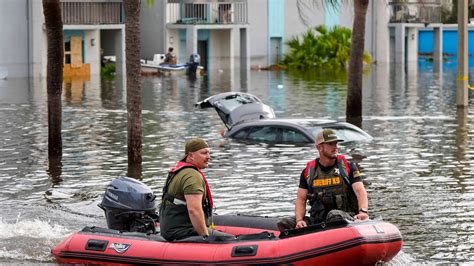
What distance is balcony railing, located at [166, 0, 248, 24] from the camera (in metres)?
69.9

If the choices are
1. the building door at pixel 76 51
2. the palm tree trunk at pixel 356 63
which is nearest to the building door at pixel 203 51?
the building door at pixel 76 51

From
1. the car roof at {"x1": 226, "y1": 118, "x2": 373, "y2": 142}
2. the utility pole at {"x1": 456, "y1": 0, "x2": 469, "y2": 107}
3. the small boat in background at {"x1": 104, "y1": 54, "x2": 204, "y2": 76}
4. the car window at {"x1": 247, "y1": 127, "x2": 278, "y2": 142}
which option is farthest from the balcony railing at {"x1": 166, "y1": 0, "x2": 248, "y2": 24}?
the car window at {"x1": 247, "y1": 127, "x2": 278, "y2": 142}

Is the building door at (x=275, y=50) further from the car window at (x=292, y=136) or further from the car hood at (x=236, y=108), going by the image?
the car window at (x=292, y=136)

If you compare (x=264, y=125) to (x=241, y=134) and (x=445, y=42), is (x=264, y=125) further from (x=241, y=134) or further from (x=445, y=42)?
(x=445, y=42)

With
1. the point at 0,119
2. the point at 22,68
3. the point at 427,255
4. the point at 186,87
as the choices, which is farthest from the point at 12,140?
the point at 22,68

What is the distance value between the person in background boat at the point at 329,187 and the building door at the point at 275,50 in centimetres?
6370

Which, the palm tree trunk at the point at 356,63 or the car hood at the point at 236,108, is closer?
the car hood at the point at 236,108

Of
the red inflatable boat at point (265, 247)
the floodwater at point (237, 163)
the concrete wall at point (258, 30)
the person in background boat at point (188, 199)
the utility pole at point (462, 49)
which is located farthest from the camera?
the concrete wall at point (258, 30)

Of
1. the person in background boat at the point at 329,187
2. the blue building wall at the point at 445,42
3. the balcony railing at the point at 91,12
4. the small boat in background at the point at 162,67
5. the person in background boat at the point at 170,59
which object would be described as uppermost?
the balcony railing at the point at 91,12

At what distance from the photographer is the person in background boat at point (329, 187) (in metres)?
14.0

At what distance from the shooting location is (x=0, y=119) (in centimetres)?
3594

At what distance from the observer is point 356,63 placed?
110ft

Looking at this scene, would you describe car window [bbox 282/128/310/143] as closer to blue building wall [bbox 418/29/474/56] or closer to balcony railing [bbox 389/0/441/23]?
balcony railing [bbox 389/0/441/23]

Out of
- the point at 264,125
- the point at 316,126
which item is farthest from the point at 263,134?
the point at 316,126
